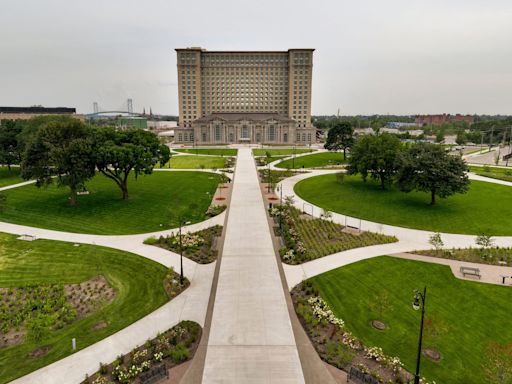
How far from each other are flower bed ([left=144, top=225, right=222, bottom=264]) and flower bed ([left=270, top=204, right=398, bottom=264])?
6.99 m

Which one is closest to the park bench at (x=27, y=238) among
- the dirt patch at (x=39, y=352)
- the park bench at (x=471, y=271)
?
the dirt patch at (x=39, y=352)

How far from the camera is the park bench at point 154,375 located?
52.5 ft

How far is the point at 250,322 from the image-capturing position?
2073 cm

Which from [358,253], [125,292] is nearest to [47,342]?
[125,292]

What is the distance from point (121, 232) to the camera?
122 ft

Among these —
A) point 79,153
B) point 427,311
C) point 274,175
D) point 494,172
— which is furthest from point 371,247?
point 494,172

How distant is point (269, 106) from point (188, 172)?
11233cm

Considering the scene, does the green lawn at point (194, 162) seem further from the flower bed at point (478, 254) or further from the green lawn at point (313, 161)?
the flower bed at point (478, 254)

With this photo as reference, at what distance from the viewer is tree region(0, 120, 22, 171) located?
6825 centimetres

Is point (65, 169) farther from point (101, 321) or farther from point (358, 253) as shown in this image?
point (358, 253)

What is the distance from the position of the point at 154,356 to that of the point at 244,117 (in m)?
148

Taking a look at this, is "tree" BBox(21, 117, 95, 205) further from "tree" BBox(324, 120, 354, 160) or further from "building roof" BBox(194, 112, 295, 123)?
"building roof" BBox(194, 112, 295, 123)

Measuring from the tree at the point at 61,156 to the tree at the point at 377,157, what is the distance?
43.3m

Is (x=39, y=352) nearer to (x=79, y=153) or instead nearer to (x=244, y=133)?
(x=79, y=153)
